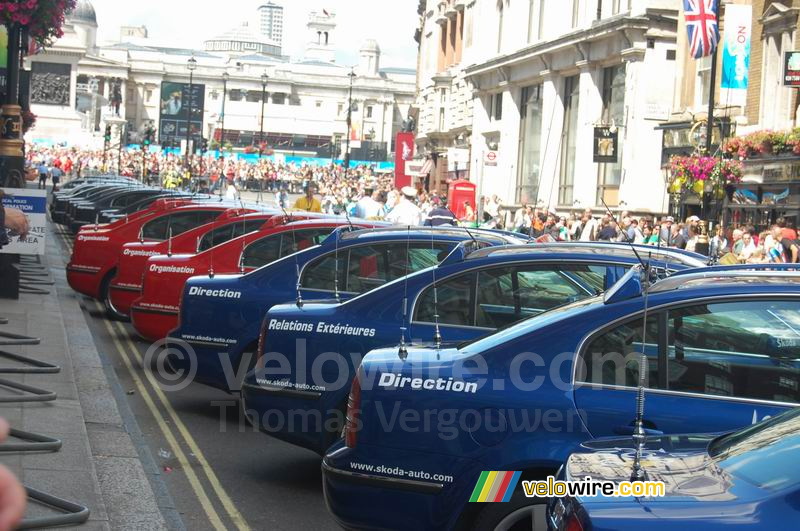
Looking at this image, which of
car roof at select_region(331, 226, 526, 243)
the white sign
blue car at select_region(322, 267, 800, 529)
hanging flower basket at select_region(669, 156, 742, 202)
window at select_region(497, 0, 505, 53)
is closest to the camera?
blue car at select_region(322, 267, 800, 529)

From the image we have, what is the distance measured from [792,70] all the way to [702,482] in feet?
66.1

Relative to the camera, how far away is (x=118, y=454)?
359 inches

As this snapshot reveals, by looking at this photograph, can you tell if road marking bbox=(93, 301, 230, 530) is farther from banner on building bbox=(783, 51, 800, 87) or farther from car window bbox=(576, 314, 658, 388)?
banner on building bbox=(783, 51, 800, 87)

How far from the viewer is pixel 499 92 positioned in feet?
157

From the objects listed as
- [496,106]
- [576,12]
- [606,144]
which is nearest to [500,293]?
[606,144]

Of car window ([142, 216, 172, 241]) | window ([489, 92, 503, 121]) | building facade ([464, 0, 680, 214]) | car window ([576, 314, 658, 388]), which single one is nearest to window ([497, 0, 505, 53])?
building facade ([464, 0, 680, 214])

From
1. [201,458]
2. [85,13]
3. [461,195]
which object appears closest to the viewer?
[201,458]

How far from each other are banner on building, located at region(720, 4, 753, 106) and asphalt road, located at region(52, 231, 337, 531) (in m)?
17.0

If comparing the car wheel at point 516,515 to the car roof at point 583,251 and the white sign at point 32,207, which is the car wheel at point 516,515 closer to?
the car roof at point 583,251

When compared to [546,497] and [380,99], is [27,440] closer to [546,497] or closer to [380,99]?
[546,497]

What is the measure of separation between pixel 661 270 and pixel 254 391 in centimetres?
281

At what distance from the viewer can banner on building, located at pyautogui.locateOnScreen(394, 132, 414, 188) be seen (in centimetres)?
6462

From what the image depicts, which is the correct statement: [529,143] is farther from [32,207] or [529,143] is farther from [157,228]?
[32,207]

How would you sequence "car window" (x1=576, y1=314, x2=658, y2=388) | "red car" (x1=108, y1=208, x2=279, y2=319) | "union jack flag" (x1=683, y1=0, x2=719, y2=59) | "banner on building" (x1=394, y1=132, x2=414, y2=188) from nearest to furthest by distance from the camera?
"car window" (x1=576, y1=314, x2=658, y2=388), "red car" (x1=108, y1=208, x2=279, y2=319), "union jack flag" (x1=683, y1=0, x2=719, y2=59), "banner on building" (x1=394, y1=132, x2=414, y2=188)
